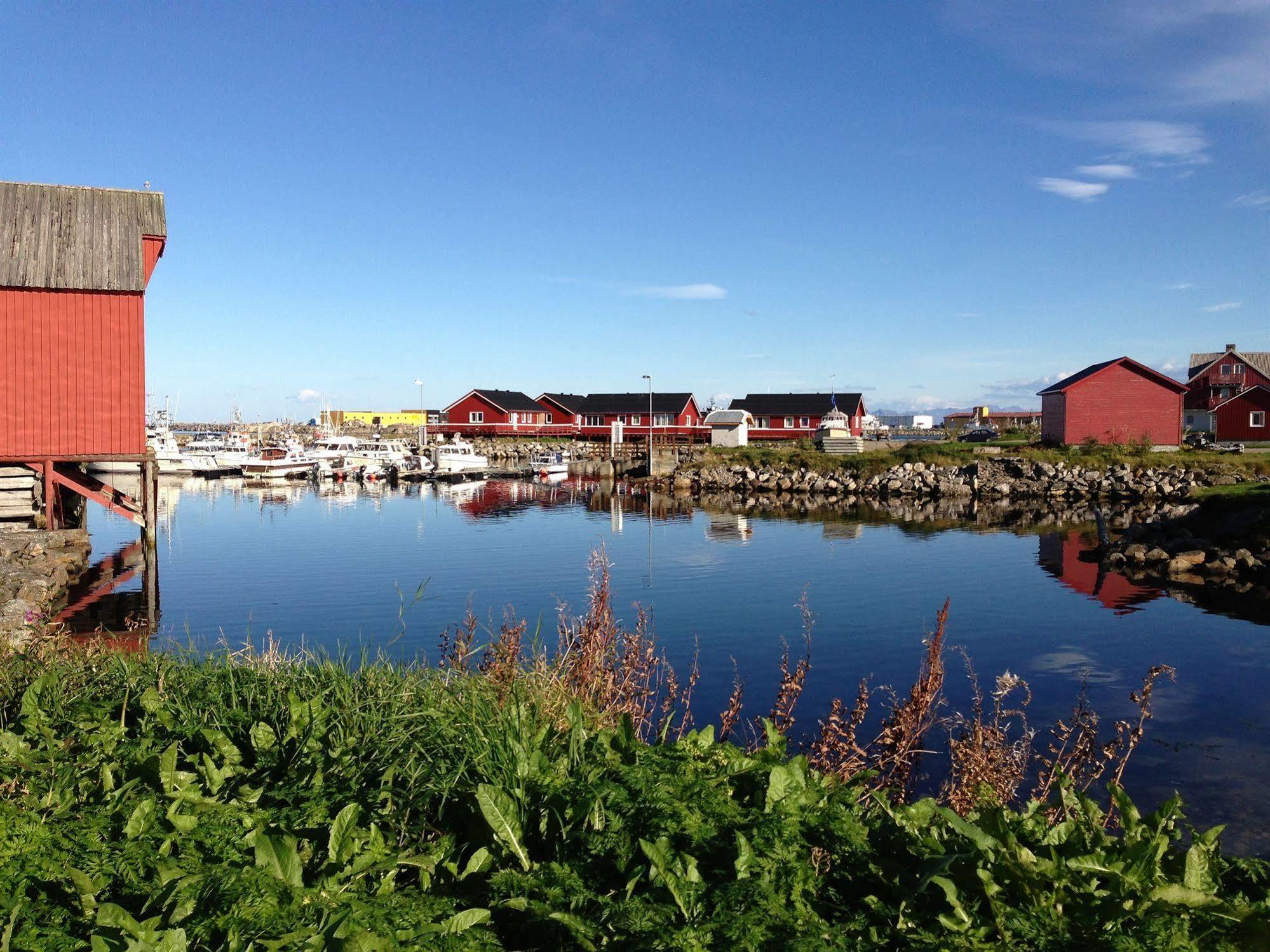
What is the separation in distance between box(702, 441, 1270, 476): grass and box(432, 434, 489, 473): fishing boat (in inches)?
729

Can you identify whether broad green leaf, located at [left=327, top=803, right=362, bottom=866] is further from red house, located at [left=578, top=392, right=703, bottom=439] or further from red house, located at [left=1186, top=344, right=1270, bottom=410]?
red house, located at [left=1186, top=344, right=1270, bottom=410]

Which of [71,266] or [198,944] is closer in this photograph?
[198,944]

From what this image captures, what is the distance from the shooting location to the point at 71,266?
2302cm

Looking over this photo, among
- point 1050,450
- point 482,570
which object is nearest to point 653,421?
point 1050,450

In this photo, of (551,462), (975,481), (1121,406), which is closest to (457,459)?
(551,462)

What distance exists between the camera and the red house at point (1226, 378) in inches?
3049

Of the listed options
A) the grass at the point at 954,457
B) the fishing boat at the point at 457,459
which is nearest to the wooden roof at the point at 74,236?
the fishing boat at the point at 457,459

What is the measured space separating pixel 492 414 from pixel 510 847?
9023cm

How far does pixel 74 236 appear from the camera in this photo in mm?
23500

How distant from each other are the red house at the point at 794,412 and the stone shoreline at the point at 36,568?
67977 mm

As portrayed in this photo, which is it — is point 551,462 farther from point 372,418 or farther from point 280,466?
point 372,418

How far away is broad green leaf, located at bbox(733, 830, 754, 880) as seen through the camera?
3869mm

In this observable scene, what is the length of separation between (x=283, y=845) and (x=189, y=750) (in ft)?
7.18

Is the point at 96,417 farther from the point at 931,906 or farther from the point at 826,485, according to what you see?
the point at 826,485
